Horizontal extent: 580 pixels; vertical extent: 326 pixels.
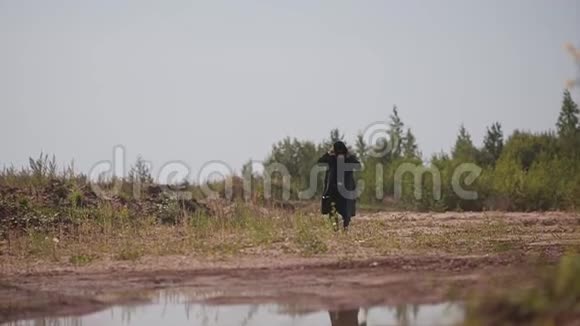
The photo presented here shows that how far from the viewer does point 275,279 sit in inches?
447

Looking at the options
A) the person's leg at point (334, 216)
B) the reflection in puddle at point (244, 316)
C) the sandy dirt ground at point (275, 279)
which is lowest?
the reflection in puddle at point (244, 316)

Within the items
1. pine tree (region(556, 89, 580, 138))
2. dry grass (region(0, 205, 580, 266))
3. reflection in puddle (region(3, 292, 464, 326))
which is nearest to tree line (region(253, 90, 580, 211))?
pine tree (region(556, 89, 580, 138))

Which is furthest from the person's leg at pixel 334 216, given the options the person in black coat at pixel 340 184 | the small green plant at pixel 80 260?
the small green plant at pixel 80 260

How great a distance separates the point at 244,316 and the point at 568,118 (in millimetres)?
34108

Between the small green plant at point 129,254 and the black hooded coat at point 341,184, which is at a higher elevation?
the black hooded coat at point 341,184

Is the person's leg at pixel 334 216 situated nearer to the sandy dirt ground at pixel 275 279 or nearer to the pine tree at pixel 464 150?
the sandy dirt ground at pixel 275 279

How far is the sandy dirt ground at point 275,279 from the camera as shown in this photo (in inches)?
383

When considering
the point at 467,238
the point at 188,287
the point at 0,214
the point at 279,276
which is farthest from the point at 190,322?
the point at 0,214

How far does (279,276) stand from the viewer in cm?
1157

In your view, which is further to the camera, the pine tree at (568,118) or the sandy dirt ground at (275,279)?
the pine tree at (568,118)

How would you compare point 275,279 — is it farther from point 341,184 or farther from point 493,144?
point 493,144

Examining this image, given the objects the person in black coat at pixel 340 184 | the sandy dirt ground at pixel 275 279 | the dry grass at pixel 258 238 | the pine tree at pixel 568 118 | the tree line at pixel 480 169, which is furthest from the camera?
the pine tree at pixel 568 118

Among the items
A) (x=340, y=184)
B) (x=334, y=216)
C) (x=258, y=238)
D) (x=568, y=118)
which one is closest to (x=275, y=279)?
(x=258, y=238)

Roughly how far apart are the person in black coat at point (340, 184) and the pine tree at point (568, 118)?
23.8 m
